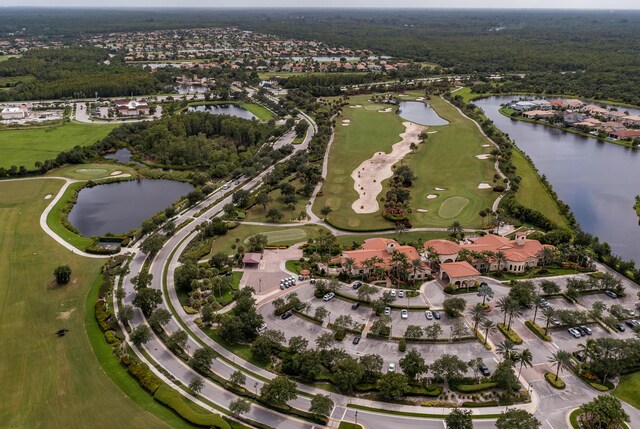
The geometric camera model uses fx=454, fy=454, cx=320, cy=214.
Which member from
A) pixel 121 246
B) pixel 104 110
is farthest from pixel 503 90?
pixel 121 246

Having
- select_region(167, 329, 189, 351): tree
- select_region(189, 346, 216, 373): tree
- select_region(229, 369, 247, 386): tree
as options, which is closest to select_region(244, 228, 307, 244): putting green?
select_region(167, 329, 189, 351): tree

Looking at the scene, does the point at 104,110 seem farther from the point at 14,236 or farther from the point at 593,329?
the point at 593,329

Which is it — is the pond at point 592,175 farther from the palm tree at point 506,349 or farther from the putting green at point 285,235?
the putting green at point 285,235

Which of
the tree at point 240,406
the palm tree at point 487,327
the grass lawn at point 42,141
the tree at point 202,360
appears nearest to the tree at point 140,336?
the tree at point 202,360

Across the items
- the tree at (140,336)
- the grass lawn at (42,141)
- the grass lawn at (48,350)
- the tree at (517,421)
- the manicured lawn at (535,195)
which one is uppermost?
the manicured lawn at (535,195)

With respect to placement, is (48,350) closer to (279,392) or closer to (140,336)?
(140,336)

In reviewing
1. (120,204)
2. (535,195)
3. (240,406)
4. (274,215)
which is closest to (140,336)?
(240,406)
